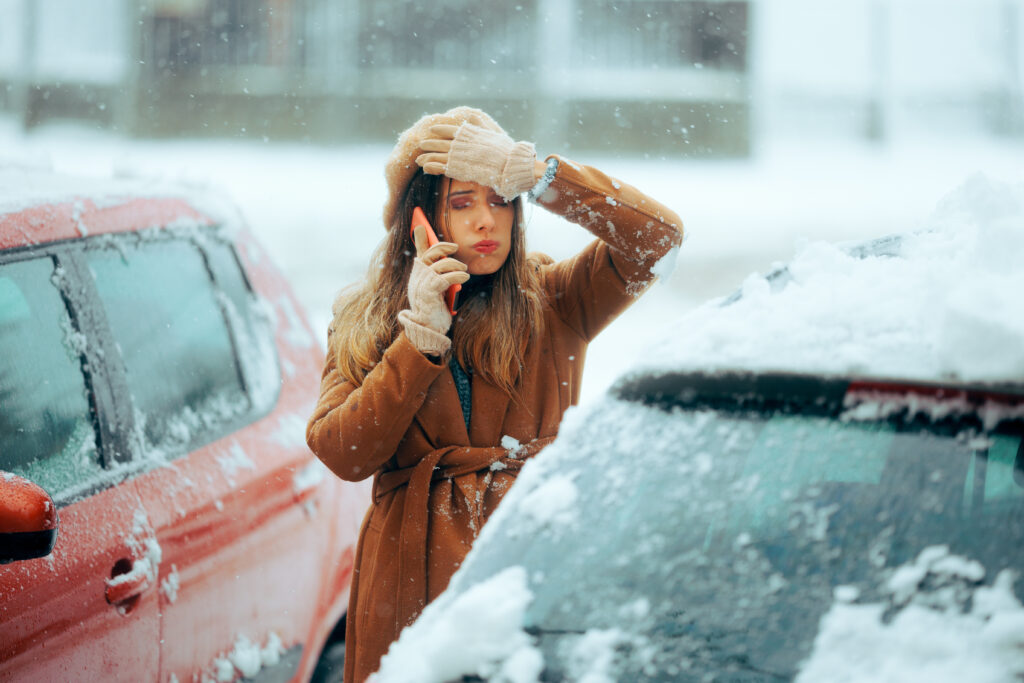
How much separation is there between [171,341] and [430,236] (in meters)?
0.92

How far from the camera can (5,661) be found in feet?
6.44

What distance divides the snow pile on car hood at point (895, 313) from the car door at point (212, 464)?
1340 mm

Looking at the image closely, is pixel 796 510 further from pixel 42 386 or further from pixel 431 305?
pixel 42 386

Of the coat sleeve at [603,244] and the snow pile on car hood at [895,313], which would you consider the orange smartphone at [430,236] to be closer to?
the coat sleeve at [603,244]

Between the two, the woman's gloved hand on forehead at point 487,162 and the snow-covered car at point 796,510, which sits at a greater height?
the woman's gloved hand on forehead at point 487,162

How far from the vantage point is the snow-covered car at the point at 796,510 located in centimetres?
124

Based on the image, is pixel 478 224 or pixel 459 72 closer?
pixel 478 224

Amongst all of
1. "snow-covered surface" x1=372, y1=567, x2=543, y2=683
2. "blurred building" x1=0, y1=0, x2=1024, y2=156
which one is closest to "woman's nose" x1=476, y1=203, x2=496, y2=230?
"snow-covered surface" x1=372, y1=567, x2=543, y2=683

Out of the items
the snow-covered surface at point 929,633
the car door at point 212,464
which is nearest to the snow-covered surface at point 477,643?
the snow-covered surface at point 929,633

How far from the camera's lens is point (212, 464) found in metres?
2.60

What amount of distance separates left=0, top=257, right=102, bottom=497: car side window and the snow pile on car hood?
1.40m

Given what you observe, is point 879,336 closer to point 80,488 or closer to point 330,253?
point 80,488

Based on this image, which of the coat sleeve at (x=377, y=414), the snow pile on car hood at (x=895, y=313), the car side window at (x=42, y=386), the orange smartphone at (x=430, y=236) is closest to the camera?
the snow pile on car hood at (x=895, y=313)

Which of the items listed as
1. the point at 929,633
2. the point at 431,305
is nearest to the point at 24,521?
the point at 431,305
